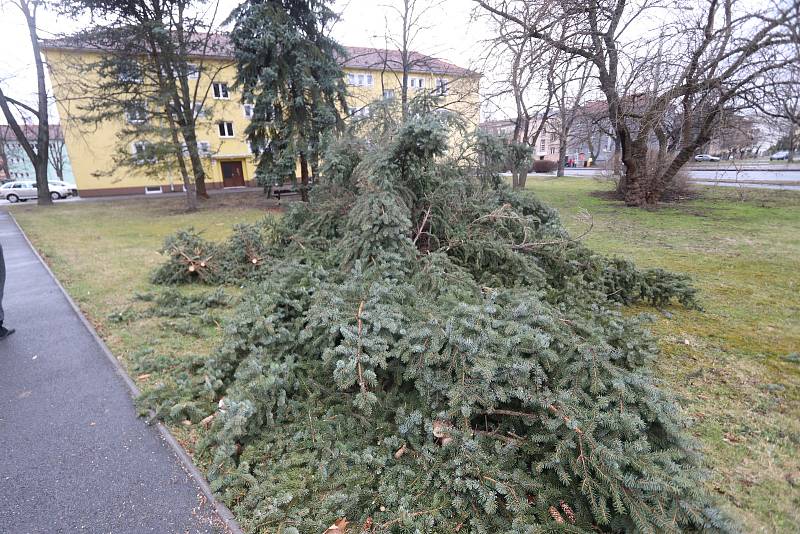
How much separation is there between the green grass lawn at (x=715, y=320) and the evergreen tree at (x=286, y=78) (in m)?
3.89

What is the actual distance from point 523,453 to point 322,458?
1.30m


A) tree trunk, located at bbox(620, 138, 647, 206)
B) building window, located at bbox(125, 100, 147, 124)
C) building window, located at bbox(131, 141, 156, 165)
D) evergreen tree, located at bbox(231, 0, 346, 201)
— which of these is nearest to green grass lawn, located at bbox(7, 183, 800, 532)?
tree trunk, located at bbox(620, 138, 647, 206)

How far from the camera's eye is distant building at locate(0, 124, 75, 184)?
3544cm

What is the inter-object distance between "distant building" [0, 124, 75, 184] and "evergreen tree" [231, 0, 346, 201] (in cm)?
2874

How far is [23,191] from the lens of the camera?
90.7 ft

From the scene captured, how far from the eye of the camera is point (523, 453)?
7.82 feet

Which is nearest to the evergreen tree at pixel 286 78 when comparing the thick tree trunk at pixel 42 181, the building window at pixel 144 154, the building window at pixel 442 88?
the building window at pixel 442 88

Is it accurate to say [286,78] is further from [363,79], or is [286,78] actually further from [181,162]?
[363,79]

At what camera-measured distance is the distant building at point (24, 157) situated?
35.4m

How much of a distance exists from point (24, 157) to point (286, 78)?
165 ft

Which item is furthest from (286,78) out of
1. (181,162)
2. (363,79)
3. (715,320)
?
(363,79)

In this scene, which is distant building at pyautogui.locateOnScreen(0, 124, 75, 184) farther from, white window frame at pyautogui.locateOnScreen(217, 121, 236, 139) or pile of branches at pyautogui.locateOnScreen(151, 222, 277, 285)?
pile of branches at pyautogui.locateOnScreen(151, 222, 277, 285)

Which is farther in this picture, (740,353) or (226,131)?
(226,131)

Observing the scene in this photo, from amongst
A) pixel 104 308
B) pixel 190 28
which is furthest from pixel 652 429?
pixel 190 28
